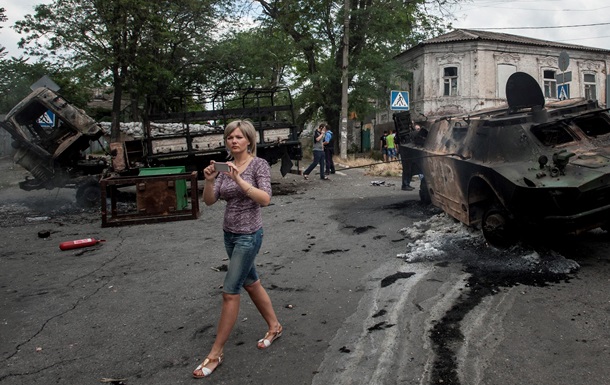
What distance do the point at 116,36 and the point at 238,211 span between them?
17370 mm

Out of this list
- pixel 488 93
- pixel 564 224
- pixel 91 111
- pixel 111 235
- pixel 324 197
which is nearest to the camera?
pixel 564 224

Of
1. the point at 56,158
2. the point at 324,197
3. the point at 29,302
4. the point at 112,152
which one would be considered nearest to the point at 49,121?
the point at 56,158

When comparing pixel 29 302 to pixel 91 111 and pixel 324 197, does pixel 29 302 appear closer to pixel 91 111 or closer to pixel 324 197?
pixel 324 197

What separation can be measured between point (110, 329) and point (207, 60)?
23.3m

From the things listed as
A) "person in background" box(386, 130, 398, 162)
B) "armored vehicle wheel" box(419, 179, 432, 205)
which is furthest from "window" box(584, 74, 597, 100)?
"armored vehicle wheel" box(419, 179, 432, 205)

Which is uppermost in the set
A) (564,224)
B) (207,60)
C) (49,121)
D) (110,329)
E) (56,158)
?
(207,60)

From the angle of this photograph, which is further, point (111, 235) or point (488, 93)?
point (488, 93)

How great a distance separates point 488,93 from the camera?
30125 mm

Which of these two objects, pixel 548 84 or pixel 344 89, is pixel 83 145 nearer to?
pixel 344 89

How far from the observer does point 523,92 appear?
740 cm

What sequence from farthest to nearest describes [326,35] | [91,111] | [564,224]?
[91,111]
[326,35]
[564,224]

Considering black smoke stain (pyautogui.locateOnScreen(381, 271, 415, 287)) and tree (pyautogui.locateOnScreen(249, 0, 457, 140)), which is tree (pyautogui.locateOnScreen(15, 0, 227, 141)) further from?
black smoke stain (pyautogui.locateOnScreen(381, 271, 415, 287))

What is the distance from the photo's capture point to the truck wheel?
11906mm

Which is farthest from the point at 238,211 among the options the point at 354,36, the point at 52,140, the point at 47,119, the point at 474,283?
the point at 354,36
